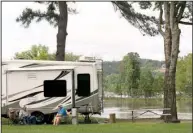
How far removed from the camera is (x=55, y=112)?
1762 cm

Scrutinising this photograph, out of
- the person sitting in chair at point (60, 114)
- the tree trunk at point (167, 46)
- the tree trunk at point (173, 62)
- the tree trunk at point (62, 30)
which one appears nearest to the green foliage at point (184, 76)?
the tree trunk at point (167, 46)

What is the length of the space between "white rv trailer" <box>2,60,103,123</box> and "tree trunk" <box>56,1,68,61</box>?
17.3 ft

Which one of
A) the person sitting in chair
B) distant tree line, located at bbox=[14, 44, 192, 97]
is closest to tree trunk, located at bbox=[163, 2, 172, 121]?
the person sitting in chair

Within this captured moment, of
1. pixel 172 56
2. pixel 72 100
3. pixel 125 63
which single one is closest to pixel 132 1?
pixel 172 56

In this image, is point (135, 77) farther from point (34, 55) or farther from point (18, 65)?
point (18, 65)

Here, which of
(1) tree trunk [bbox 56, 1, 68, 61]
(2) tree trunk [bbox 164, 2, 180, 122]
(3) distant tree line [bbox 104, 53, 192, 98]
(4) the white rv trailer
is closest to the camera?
(4) the white rv trailer

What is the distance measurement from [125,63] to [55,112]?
669 inches

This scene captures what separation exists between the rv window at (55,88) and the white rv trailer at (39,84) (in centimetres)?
12

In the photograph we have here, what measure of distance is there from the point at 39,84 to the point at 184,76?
14.1m

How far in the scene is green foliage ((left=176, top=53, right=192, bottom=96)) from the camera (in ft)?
92.1

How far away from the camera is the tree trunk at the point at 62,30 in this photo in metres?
22.5

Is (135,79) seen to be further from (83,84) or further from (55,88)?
(55,88)

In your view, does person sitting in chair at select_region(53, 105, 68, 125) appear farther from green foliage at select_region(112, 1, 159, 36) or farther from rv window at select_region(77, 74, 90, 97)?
green foliage at select_region(112, 1, 159, 36)

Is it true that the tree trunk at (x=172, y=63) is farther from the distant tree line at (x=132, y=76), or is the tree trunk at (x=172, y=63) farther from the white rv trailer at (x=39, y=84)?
the distant tree line at (x=132, y=76)
